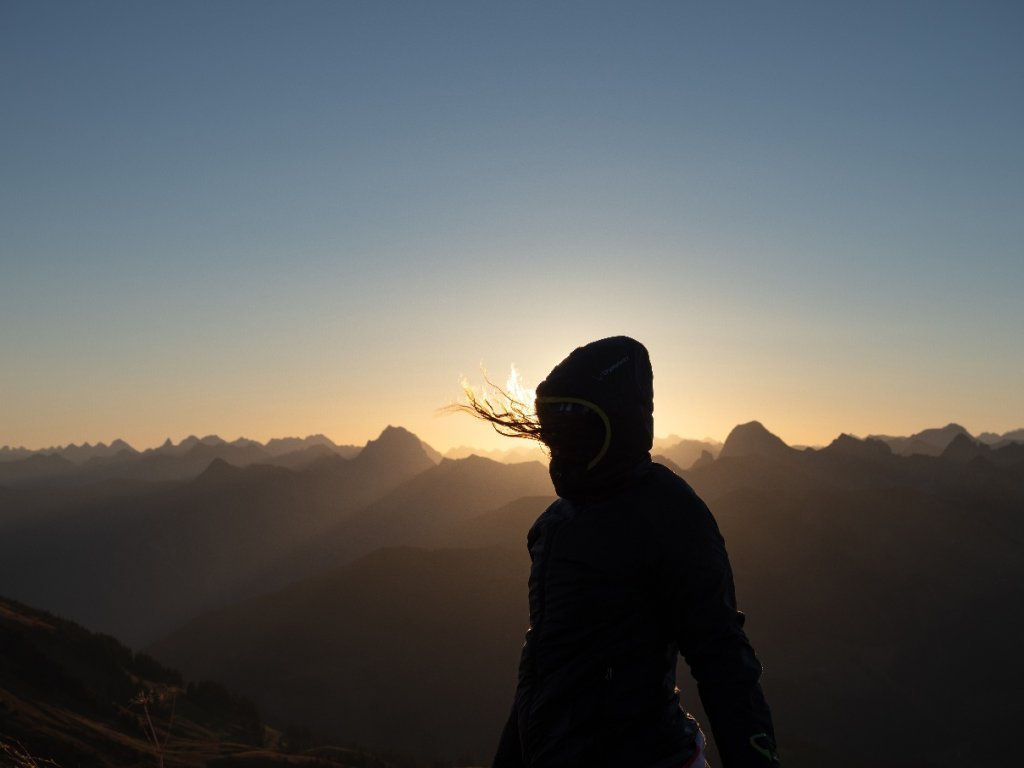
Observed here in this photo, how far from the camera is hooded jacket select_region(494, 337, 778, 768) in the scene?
2246 mm

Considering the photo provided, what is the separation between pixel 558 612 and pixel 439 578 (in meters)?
107

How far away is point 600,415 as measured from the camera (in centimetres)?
259

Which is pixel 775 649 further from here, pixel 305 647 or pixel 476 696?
pixel 305 647

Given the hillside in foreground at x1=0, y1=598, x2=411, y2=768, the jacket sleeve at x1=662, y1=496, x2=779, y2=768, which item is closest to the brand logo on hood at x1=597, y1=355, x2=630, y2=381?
the jacket sleeve at x1=662, y1=496, x2=779, y2=768

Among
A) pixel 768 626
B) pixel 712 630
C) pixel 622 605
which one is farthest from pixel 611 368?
pixel 768 626

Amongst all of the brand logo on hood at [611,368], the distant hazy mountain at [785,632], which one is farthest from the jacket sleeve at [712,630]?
the distant hazy mountain at [785,632]

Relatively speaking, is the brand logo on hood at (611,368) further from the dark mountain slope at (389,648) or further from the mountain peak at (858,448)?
the mountain peak at (858,448)

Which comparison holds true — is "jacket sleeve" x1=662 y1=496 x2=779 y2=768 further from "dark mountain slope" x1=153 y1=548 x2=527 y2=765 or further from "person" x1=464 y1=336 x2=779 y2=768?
"dark mountain slope" x1=153 y1=548 x2=527 y2=765

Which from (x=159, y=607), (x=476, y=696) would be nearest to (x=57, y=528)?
(x=159, y=607)

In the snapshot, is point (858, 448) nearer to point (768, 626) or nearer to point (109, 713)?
point (768, 626)

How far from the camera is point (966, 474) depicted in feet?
552

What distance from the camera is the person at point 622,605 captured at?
7.37 ft

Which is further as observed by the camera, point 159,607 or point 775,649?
point 159,607

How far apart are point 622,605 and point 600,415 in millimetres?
678
